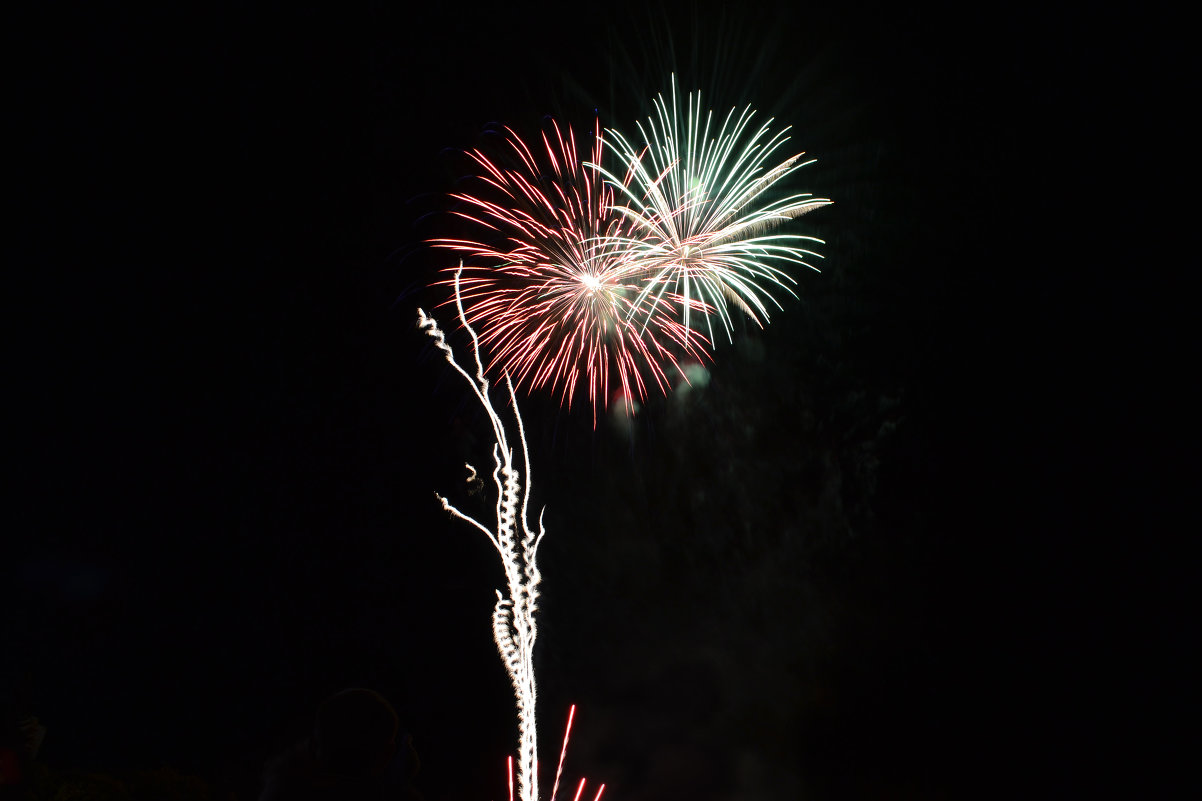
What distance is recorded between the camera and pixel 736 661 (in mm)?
21797

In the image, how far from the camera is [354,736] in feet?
7.41

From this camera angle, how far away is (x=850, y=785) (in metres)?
19.3

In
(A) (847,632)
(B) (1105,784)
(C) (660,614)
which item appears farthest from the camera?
(C) (660,614)

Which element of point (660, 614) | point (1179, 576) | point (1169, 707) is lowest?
point (1169, 707)

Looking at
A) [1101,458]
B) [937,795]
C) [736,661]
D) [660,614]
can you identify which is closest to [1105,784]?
[937,795]

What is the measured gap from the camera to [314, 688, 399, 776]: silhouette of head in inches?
88.6

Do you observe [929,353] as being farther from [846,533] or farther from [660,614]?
[660,614]

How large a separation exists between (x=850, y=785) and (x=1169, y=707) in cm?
937

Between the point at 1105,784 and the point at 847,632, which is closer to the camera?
the point at 1105,784

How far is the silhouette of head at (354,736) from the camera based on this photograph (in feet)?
7.38

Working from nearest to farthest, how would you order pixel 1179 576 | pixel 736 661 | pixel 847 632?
pixel 1179 576, pixel 847 632, pixel 736 661

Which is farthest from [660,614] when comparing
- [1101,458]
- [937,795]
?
[1101,458]

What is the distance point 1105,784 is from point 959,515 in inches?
191

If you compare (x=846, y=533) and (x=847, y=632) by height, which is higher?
(x=846, y=533)
